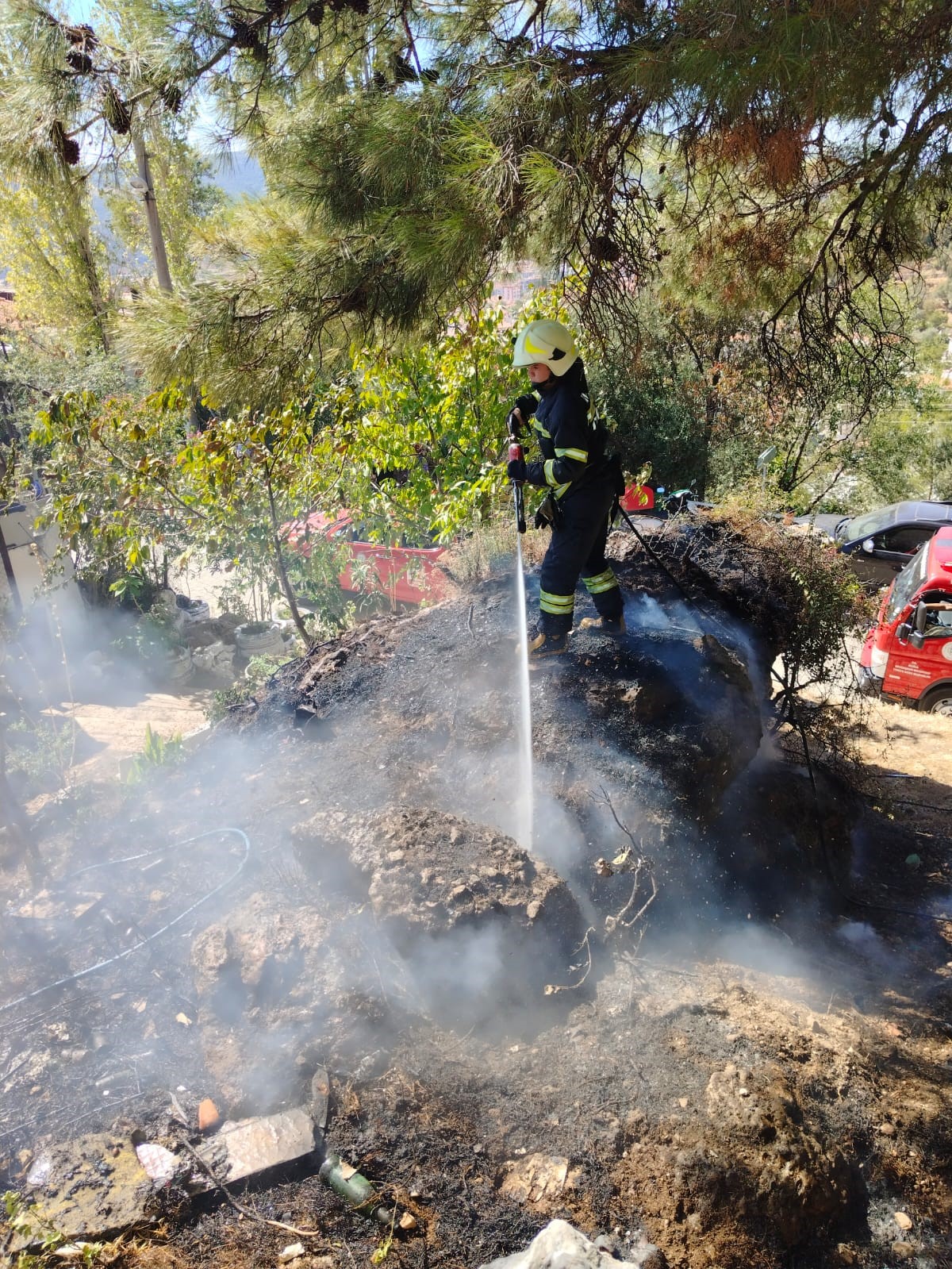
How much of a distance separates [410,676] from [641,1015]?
9.21ft

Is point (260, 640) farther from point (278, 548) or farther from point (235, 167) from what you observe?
point (235, 167)

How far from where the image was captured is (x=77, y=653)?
31.9 ft

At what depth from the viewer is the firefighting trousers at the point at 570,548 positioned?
196 inches

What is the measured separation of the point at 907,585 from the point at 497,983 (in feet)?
23.4

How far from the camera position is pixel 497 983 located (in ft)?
11.9

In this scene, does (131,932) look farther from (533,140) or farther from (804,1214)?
(533,140)

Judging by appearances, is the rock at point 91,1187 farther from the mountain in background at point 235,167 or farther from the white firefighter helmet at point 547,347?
the mountain in background at point 235,167

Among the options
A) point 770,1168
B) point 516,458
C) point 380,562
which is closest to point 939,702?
point 516,458

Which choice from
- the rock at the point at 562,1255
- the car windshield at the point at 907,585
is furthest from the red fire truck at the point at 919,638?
the rock at the point at 562,1255

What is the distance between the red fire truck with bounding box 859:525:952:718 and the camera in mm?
8258

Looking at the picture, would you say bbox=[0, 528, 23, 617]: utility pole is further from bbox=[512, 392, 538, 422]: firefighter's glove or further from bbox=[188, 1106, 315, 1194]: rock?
bbox=[188, 1106, 315, 1194]: rock

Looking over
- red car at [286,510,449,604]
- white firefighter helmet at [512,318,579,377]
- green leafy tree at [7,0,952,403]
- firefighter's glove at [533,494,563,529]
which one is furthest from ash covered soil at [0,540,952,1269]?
green leafy tree at [7,0,952,403]

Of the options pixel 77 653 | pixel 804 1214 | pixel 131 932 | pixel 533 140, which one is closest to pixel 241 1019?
pixel 131 932

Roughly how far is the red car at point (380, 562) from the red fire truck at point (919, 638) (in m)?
4.52
